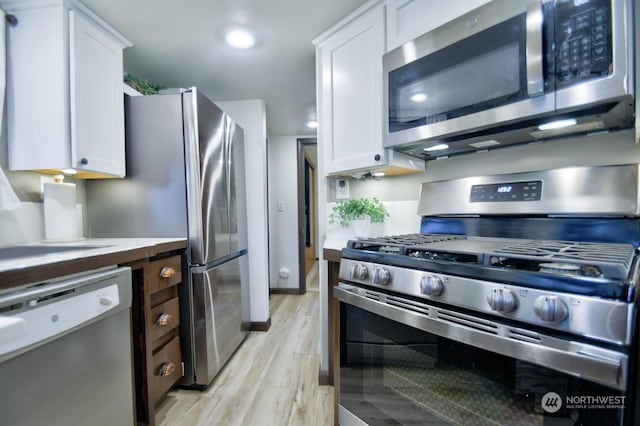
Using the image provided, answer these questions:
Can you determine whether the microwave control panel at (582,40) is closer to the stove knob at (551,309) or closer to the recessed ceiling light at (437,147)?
the recessed ceiling light at (437,147)

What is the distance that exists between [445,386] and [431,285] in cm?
31

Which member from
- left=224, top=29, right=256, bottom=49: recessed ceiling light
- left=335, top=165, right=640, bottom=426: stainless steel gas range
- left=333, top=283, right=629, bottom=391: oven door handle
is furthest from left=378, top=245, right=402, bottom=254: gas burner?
left=224, top=29, right=256, bottom=49: recessed ceiling light

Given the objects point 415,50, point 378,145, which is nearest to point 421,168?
point 378,145

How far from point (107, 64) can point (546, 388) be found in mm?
2317

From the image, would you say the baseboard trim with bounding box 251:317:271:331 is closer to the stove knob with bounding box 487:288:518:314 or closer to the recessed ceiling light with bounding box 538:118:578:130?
the stove knob with bounding box 487:288:518:314

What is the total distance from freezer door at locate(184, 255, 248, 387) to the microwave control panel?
1.86 metres

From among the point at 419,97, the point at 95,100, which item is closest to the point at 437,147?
the point at 419,97

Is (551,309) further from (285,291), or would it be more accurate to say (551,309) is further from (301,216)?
(285,291)

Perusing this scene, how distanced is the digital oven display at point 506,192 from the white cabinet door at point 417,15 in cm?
75

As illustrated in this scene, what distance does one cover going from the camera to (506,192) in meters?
1.27

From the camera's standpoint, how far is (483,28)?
1.08 m

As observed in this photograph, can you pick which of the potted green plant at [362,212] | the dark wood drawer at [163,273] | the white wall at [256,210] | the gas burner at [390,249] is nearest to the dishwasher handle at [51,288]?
the dark wood drawer at [163,273]

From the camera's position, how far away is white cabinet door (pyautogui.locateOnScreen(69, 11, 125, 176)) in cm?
140

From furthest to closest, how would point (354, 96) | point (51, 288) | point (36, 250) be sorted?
1. point (354, 96)
2. point (36, 250)
3. point (51, 288)
